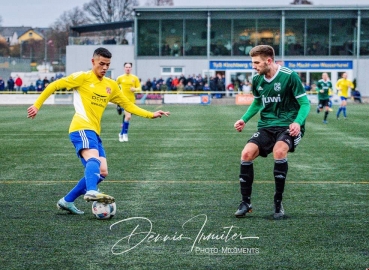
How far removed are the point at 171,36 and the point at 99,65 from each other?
49992 mm

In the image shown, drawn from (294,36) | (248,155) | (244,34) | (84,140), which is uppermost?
(244,34)

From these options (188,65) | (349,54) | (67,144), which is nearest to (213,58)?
(188,65)

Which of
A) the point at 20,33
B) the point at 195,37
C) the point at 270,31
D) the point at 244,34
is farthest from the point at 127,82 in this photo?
the point at 20,33

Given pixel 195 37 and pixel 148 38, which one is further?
pixel 148 38

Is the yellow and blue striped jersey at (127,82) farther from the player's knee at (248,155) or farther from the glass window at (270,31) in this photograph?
the glass window at (270,31)

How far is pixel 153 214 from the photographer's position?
Result: 304 inches

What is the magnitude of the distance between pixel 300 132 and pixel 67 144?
1050 centimetres

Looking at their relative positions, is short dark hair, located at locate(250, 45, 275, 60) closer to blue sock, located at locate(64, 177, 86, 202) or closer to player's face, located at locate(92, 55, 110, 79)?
player's face, located at locate(92, 55, 110, 79)

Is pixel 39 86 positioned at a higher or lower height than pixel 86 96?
lower

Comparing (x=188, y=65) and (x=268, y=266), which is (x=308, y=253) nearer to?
(x=268, y=266)

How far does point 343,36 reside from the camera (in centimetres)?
5628

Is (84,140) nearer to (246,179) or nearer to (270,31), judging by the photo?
(246,179)

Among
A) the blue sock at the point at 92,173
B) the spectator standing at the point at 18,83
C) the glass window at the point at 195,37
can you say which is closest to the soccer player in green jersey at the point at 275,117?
the blue sock at the point at 92,173

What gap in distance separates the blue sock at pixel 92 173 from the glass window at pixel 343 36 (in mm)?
50756
